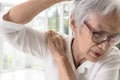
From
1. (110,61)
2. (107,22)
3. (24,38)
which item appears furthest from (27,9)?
(110,61)

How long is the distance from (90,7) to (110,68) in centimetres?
32

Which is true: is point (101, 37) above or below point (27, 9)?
below

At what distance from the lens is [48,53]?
117cm

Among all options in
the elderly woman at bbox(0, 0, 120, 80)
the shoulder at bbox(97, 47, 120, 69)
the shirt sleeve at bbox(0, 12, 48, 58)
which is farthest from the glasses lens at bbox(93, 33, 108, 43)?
the shirt sleeve at bbox(0, 12, 48, 58)

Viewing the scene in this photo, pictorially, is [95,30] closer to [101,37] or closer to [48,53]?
[101,37]

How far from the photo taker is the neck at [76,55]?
1.16 m

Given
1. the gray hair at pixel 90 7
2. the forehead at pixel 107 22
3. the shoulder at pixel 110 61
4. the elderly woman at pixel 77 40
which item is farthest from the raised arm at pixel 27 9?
the shoulder at pixel 110 61

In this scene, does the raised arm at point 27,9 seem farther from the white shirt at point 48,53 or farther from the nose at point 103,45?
the nose at point 103,45

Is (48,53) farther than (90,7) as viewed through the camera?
Yes

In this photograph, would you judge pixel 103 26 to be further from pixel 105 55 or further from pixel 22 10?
pixel 22 10

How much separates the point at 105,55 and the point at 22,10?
1.50ft

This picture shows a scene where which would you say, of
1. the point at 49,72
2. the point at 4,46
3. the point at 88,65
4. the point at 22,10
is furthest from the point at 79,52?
the point at 4,46

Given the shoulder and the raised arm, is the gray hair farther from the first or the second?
the shoulder

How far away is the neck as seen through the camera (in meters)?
1.16
